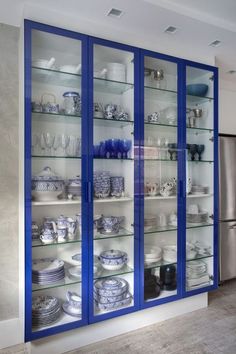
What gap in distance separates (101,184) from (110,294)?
948 millimetres

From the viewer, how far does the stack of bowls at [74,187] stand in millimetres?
2014

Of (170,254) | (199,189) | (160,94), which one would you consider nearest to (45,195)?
(170,254)

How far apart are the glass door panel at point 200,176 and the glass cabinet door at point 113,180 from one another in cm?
69

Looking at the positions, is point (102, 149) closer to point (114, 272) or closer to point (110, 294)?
point (114, 272)

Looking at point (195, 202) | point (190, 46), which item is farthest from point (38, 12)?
point (195, 202)

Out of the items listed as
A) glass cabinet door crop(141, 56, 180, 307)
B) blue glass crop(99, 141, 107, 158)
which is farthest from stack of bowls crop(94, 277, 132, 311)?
blue glass crop(99, 141, 107, 158)

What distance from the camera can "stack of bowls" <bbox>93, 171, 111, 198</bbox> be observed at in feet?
6.82

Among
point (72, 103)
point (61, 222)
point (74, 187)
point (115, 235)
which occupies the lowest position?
point (115, 235)

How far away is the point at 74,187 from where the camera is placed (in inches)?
79.7

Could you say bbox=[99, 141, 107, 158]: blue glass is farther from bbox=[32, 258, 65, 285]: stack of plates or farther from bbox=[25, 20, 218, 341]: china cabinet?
bbox=[32, 258, 65, 285]: stack of plates

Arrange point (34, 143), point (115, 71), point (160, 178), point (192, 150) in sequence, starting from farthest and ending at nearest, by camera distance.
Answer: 1. point (192, 150)
2. point (160, 178)
3. point (115, 71)
4. point (34, 143)

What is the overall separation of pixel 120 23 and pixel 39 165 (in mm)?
1366

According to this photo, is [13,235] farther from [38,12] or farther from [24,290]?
[38,12]

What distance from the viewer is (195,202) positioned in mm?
2617
